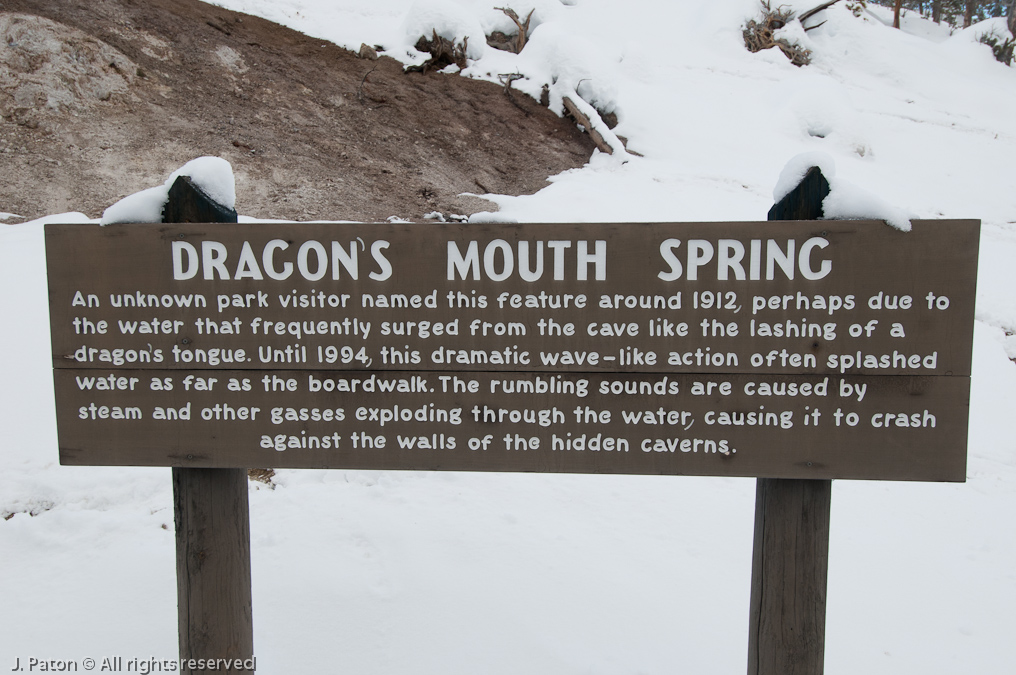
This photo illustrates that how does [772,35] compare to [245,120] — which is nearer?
[245,120]

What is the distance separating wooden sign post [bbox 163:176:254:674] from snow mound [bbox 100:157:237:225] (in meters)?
0.08

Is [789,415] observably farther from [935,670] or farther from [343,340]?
[935,670]

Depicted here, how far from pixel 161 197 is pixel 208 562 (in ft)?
3.87

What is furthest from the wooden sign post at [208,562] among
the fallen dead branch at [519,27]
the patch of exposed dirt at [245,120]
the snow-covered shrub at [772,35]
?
the snow-covered shrub at [772,35]

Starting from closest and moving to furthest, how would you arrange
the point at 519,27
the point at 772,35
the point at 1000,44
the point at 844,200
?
1. the point at 844,200
2. the point at 519,27
3. the point at 772,35
4. the point at 1000,44

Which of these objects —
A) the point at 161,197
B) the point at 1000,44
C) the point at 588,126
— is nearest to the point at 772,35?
the point at 1000,44

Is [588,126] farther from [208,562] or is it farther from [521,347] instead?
[208,562]

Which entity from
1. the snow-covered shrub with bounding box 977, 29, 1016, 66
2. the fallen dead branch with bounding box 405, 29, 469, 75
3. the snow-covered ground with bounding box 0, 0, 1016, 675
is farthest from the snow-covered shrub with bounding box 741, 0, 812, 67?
the snow-covered ground with bounding box 0, 0, 1016, 675

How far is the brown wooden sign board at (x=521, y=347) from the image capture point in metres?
1.69

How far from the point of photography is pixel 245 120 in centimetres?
1080

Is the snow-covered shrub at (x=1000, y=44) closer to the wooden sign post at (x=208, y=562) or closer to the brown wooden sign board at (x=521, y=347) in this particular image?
the brown wooden sign board at (x=521, y=347)

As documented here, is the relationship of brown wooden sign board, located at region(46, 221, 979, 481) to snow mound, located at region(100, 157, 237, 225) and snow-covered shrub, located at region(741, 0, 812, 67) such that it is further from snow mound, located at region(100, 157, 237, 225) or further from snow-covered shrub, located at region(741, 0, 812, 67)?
snow-covered shrub, located at region(741, 0, 812, 67)

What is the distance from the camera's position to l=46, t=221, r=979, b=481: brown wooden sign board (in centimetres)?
169

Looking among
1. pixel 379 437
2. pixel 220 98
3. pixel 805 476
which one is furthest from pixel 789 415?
pixel 220 98
